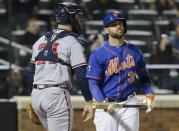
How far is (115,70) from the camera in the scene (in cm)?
634

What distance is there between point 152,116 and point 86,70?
3.03m

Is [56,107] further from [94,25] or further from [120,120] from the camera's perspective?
[94,25]

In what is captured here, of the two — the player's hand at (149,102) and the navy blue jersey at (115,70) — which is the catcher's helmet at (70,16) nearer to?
the navy blue jersey at (115,70)

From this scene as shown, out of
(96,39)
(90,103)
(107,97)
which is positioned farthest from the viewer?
(96,39)

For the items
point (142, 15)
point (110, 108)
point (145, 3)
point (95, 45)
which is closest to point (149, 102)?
point (110, 108)

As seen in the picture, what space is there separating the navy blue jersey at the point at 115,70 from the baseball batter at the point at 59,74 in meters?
0.36

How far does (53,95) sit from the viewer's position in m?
6.02

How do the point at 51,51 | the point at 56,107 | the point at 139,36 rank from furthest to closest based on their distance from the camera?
1. the point at 139,36
2. the point at 51,51
3. the point at 56,107

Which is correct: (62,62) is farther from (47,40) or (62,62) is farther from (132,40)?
(132,40)

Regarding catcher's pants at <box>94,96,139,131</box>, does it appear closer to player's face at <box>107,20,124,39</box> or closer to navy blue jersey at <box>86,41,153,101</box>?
navy blue jersey at <box>86,41,153,101</box>

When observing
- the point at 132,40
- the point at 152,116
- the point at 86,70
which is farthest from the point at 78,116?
the point at 86,70

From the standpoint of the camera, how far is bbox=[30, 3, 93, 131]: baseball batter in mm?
5996

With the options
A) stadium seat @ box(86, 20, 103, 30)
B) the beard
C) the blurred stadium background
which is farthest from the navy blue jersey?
stadium seat @ box(86, 20, 103, 30)

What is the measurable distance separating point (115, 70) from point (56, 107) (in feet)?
2.41
